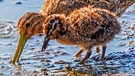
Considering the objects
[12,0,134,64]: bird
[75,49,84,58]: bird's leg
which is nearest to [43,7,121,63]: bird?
[75,49,84,58]: bird's leg

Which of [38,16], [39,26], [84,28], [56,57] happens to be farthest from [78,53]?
[38,16]

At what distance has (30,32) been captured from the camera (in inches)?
272

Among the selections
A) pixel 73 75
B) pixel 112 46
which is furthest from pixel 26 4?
pixel 73 75

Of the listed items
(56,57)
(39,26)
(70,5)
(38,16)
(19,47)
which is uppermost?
(70,5)

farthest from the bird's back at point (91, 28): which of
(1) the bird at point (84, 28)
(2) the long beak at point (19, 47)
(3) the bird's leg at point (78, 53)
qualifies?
(2) the long beak at point (19, 47)

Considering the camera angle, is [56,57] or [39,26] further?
[39,26]

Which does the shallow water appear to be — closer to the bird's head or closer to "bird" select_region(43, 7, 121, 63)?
the bird's head

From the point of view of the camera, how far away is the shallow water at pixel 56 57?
6293 mm

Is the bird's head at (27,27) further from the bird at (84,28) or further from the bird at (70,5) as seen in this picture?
the bird at (84,28)

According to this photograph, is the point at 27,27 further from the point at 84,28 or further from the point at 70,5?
the point at 84,28

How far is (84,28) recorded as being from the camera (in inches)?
243

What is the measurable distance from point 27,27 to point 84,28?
1.02m

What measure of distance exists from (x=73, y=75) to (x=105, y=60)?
2.27 ft

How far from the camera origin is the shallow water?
20.6ft
